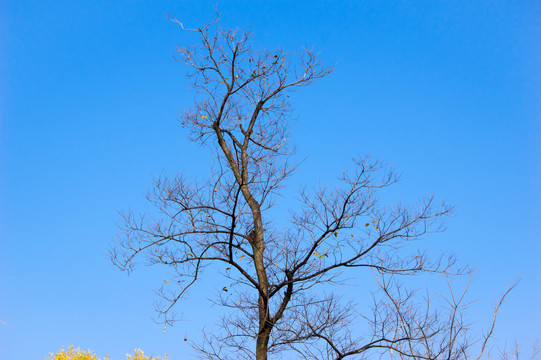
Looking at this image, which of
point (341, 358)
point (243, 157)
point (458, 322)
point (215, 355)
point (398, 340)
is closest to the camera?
point (458, 322)

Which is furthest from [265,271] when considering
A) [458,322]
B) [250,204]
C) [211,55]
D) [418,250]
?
[211,55]

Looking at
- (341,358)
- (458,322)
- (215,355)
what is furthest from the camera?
(215,355)

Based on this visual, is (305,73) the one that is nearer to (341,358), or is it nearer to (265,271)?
(265,271)

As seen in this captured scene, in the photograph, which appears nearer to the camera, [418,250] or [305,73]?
[418,250]

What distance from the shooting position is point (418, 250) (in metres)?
6.26

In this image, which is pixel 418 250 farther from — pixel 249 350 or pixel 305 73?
pixel 305 73

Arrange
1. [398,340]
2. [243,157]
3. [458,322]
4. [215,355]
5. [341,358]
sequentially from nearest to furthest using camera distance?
[458,322] < [398,340] < [341,358] < [215,355] < [243,157]

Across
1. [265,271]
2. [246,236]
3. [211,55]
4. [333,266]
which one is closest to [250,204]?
[246,236]

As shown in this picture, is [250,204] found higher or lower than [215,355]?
higher

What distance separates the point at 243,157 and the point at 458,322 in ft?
12.1

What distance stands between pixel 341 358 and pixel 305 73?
4005mm

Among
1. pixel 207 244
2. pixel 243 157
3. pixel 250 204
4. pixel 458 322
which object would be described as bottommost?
pixel 458 322

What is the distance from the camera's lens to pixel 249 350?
621 centimetres

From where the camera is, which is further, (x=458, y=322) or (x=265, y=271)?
(x=265, y=271)
